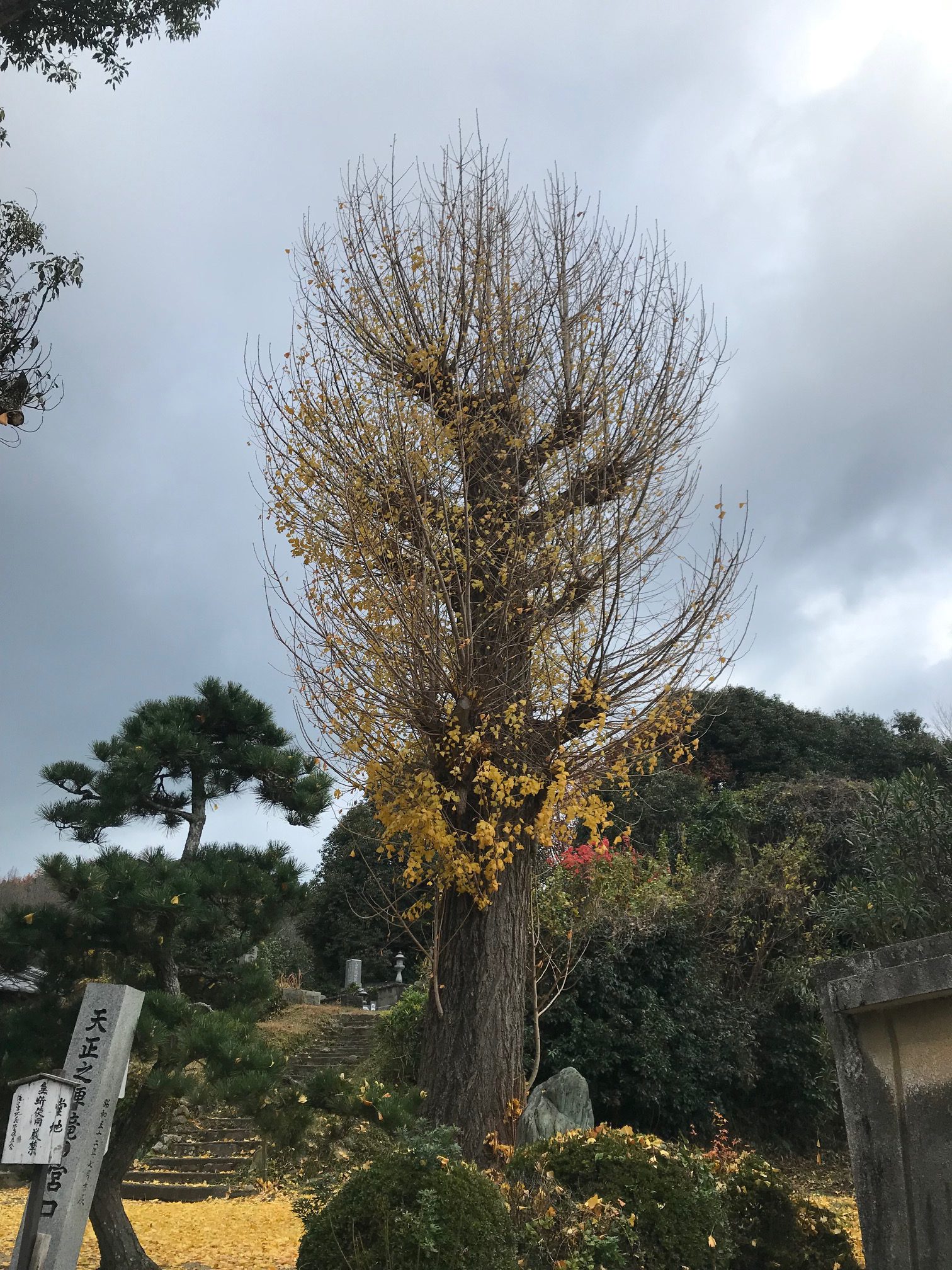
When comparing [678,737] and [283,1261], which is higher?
[678,737]

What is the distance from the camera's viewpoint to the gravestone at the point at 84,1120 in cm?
449

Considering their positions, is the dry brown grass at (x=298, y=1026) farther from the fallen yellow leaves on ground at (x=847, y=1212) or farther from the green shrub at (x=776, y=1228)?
the green shrub at (x=776, y=1228)

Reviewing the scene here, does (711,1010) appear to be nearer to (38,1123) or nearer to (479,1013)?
(479,1013)

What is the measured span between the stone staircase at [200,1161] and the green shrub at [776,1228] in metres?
4.44

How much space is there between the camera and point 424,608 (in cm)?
636

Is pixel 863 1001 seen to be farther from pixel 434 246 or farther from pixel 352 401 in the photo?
pixel 434 246

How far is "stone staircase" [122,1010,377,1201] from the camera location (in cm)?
878

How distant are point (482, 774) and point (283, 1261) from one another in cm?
326

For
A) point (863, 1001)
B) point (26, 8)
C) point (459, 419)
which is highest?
point (26, 8)

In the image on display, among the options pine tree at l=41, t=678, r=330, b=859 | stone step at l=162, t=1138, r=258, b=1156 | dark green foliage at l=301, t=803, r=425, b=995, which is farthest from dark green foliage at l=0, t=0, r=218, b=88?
dark green foliage at l=301, t=803, r=425, b=995

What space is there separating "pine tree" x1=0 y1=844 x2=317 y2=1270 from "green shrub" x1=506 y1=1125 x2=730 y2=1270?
1650 mm

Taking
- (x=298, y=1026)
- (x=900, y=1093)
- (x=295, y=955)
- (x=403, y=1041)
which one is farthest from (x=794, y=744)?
(x=900, y=1093)

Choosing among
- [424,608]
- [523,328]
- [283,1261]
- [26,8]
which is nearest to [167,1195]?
[283,1261]

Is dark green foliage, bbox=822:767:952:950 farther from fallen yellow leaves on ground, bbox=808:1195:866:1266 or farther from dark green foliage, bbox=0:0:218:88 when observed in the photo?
dark green foliage, bbox=0:0:218:88
